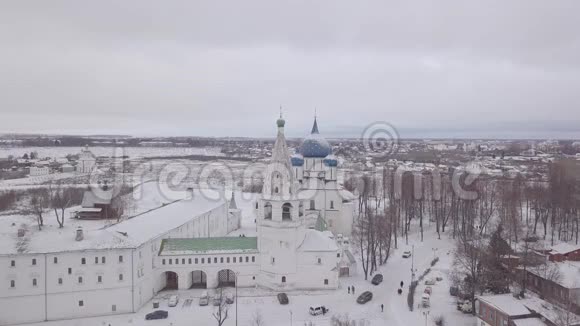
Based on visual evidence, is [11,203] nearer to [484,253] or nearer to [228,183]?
[228,183]

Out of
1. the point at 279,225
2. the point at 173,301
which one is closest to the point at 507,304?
the point at 279,225

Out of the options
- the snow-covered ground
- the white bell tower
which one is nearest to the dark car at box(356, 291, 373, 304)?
the snow-covered ground

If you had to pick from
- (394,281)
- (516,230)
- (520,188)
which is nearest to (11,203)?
(394,281)

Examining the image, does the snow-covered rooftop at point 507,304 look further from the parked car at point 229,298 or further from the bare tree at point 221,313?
the parked car at point 229,298

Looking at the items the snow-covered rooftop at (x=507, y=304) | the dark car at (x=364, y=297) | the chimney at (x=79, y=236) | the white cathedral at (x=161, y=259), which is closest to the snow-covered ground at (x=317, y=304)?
the dark car at (x=364, y=297)

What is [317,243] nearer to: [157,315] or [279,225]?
[279,225]
